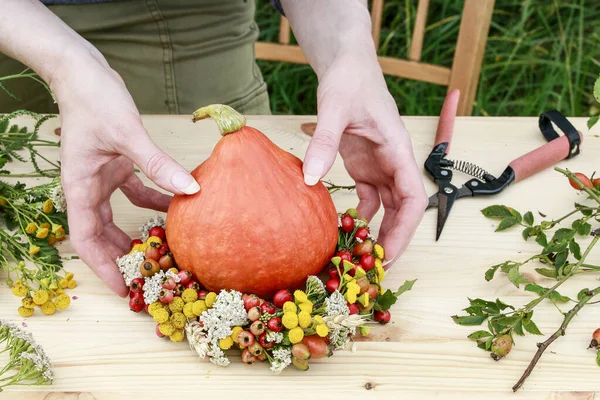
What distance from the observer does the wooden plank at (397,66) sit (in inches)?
72.9

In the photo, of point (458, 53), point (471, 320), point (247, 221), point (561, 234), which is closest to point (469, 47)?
point (458, 53)

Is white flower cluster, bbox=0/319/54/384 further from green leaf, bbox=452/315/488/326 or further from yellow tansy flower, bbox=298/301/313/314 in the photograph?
green leaf, bbox=452/315/488/326

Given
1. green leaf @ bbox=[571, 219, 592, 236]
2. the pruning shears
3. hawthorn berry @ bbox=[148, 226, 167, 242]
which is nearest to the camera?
hawthorn berry @ bbox=[148, 226, 167, 242]

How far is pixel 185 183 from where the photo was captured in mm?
859

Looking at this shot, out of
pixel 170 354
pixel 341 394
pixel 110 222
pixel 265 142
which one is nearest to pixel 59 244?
pixel 110 222

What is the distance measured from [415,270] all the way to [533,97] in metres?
1.79

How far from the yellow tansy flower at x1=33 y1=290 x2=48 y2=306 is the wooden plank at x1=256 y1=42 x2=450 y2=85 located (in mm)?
1142

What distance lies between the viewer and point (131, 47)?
5.19 feet

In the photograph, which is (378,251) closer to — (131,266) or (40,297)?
(131,266)

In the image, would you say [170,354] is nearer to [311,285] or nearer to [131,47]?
[311,285]

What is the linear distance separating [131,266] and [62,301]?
130 millimetres

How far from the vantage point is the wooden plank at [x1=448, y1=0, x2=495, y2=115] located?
5.50 feet

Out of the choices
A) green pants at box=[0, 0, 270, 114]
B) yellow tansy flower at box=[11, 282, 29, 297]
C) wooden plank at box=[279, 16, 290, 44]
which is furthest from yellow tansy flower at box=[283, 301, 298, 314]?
wooden plank at box=[279, 16, 290, 44]

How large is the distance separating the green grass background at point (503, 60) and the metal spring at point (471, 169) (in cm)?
130
